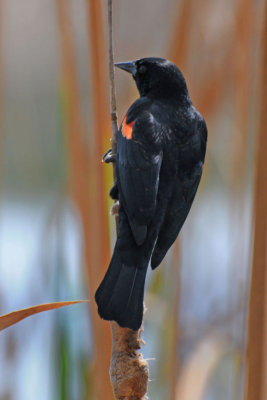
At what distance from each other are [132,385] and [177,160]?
0.65 m

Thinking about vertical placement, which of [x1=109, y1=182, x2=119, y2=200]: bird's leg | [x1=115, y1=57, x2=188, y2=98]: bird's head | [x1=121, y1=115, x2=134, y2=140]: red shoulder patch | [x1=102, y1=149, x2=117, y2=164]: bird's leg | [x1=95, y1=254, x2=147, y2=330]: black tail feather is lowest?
[x1=95, y1=254, x2=147, y2=330]: black tail feather

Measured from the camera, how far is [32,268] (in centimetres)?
171

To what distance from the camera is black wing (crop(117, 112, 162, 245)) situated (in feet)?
4.22

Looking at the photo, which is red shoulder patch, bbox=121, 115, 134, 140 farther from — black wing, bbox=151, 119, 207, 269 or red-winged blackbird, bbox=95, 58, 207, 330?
black wing, bbox=151, 119, 207, 269

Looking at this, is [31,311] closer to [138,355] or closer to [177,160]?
[138,355]

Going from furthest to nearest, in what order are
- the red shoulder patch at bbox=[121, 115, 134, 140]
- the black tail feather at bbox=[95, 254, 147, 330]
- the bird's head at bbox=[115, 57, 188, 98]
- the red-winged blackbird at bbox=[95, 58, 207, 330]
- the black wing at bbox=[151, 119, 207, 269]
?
the bird's head at bbox=[115, 57, 188, 98] < the red shoulder patch at bbox=[121, 115, 134, 140] < the black wing at bbox=[151, 119, 207, 269] < the red-winged blackbird at bbox=[95, 58, 207, 330] < the black tail feather at bbox=[95, 254, 147, 330]

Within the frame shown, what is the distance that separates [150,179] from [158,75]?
0.46 metres

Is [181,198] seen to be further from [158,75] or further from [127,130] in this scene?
[158,75]

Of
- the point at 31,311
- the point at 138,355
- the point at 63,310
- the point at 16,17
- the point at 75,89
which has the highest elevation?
the point at 16,17

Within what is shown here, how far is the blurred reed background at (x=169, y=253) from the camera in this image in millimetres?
1395

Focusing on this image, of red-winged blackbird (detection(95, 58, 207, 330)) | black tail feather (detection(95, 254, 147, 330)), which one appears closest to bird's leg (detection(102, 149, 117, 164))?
red-winged blackbird (detection(95, 58, 207, 330))

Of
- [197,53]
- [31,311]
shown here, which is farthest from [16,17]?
[31,311]

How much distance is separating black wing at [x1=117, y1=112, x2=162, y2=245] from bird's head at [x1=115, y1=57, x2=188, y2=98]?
205 millimetres

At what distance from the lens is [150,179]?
134cm
